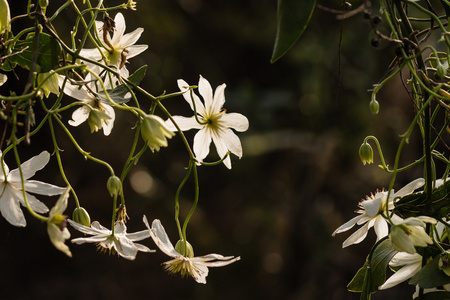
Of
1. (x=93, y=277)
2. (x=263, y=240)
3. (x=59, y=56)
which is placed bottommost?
(x=93, y=277)

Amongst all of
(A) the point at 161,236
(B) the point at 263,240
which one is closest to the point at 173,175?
(B) the point at 263,240

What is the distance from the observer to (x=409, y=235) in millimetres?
462

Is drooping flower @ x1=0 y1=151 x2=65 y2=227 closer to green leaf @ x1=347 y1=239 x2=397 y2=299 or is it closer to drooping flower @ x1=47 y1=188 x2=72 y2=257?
drooping flower @ x1=47 y1=188 x2=72 y2=257

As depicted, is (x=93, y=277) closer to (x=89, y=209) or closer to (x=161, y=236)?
(x=89, y=209)

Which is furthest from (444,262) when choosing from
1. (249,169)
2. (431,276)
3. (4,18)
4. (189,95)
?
(249,169)

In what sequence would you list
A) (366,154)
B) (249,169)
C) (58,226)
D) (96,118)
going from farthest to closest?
1. (249,169)
2. (366,154)
3. (96,118)
4. (58,226)

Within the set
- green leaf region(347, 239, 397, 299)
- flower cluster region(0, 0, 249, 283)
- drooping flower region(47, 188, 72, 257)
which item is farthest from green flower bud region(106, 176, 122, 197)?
green leaf region(347, 239, 397, 299)

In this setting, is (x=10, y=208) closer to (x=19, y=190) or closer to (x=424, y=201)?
(x=19, y=190)

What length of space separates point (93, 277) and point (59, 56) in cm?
201

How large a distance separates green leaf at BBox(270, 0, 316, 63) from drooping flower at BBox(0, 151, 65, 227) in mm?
206

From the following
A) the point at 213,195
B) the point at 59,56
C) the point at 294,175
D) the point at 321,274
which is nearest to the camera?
the point at 59,56

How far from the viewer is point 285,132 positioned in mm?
2305

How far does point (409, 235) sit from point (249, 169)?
1.94 metres

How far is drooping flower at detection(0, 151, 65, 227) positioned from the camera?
499 millimetres
